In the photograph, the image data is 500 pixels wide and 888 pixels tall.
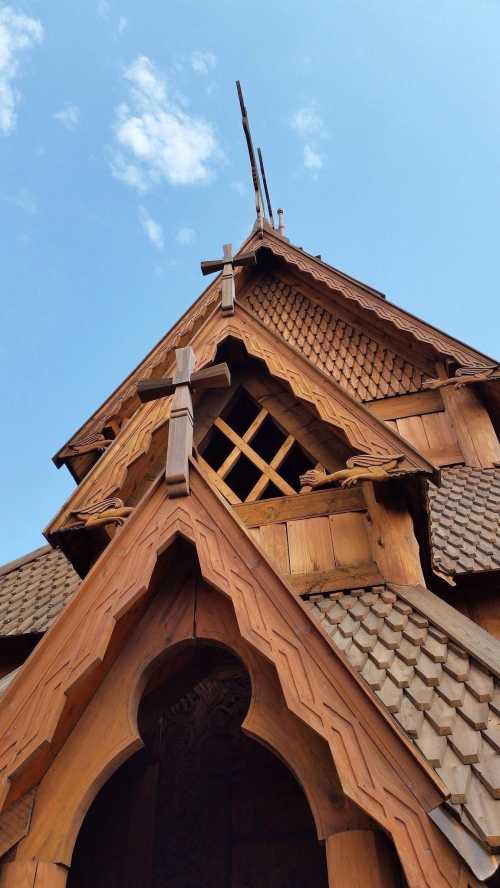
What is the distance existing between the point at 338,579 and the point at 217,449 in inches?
80.7

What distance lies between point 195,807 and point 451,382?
563 cm

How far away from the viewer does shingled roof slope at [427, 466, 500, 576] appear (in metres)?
4.90

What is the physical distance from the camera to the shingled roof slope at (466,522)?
4.90 metres

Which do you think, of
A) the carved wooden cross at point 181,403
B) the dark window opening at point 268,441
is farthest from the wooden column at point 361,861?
the dark window opening at point 268,441

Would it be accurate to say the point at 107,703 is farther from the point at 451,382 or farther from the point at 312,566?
the point at 451,382

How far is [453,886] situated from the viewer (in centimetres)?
202

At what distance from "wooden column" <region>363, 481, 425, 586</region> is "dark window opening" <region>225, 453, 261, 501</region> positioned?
6.54ft

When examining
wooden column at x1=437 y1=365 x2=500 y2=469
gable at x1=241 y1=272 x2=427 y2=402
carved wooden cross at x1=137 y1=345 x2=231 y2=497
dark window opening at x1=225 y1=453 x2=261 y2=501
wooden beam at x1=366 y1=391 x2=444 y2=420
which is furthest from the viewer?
gable at x1=241 y1=272 x2=427 y2=402

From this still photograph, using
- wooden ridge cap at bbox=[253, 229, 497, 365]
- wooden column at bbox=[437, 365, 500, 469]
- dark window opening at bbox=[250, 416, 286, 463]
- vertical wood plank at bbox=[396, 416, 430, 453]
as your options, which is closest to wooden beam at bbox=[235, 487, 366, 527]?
dark window opening at bbox=[250, 416, 286, 463]

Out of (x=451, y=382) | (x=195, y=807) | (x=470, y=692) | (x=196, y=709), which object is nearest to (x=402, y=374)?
(x=451, y=382)

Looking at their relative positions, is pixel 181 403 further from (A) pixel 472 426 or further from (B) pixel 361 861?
(A) pixel 472 426

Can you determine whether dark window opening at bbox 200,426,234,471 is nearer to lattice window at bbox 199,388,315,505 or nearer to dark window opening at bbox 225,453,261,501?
lattice window at bbox 199,388,315,505

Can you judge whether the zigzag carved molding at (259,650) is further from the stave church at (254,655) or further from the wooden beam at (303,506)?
the wooden beam at (303,506)

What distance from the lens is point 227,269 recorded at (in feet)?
19.7
